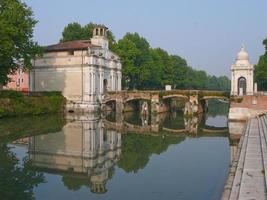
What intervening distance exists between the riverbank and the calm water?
34.3 feet

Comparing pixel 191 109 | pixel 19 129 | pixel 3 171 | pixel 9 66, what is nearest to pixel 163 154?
pixel 3 171

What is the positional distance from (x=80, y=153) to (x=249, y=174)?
12.5 meters

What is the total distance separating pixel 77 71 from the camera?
5800 centimetres

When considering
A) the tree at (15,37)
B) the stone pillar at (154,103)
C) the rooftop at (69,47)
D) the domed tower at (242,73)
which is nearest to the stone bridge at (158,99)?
the stone pillar at (154,103)

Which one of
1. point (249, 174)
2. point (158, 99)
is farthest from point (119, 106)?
point (249, 174)

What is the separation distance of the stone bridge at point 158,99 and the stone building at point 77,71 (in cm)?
249

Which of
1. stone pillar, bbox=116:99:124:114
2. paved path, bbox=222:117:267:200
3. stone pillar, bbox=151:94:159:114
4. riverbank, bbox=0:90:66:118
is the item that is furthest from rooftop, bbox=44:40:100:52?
paved path, bbox=222:117:267:200

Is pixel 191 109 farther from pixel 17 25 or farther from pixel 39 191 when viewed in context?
pixel 39 191

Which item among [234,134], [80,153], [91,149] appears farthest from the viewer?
[234,134]

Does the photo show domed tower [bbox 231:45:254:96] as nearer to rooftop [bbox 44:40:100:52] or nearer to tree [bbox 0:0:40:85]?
rooftop [bbox 44:40:100:52]

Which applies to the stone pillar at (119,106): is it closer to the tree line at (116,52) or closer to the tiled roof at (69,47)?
the tiled roof at (69,47)

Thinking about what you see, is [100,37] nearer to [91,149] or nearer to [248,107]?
[248,107]

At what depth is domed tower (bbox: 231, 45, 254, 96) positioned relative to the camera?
49.4 meters

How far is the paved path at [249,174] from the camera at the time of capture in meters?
12.8
